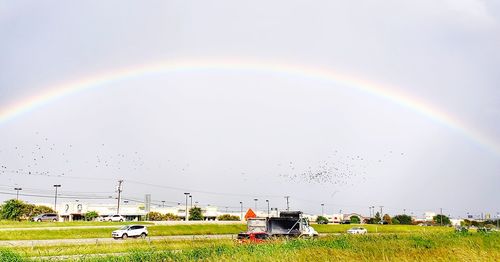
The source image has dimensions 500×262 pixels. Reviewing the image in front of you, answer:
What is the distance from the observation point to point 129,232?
57.2 meters

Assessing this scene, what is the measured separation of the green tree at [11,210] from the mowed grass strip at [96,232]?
58.2m

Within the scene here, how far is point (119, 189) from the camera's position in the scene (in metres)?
129

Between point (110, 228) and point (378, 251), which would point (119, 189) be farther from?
point (378, 251)

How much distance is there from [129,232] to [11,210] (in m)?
75.4

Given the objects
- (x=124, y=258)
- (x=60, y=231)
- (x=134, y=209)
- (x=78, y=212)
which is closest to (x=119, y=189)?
(x=78, y=212)

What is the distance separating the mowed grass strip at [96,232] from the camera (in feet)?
183

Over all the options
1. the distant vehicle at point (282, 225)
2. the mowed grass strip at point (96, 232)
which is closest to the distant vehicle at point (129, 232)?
the mowed grass strip at point (96, 232)

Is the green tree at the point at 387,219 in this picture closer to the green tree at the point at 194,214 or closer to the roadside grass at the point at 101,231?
the green tree at the point at 194,214

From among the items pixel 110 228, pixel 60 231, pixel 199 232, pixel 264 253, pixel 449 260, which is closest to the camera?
pixel 449 260

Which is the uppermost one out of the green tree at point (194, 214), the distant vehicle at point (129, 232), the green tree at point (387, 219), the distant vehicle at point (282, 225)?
the distant vehicle at point (282, 225)

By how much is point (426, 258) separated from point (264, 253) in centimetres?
599

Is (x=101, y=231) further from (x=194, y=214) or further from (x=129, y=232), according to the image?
(x=194, y=214)

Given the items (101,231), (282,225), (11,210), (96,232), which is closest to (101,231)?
(101,231)

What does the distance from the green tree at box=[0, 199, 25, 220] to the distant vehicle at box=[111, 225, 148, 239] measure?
236 ft
